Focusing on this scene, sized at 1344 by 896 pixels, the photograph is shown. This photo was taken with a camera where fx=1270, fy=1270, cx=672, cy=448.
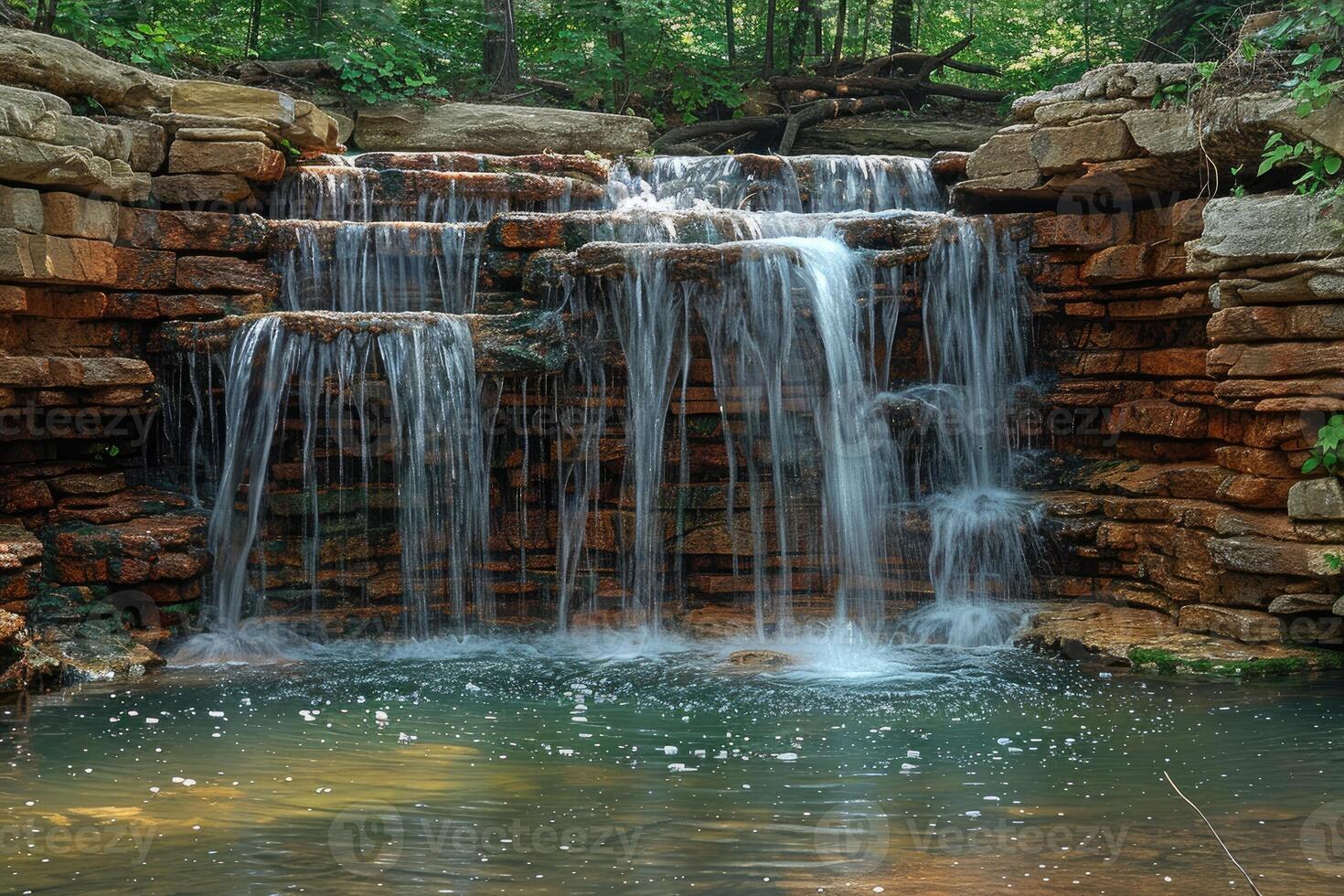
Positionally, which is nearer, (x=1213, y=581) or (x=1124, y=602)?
(x=1213, y=581)

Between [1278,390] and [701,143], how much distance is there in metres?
9.29

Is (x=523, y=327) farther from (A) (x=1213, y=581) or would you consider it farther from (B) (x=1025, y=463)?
(A) (x=1213, y=581)

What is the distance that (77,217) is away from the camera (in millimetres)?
8383

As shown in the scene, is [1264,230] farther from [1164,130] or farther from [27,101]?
[27,101]

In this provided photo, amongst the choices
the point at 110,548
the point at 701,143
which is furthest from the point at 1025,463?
the point at 701,143

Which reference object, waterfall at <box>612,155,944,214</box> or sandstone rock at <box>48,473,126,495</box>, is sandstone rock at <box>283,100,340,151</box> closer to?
waterfall at <box>612,155,944,214</box>

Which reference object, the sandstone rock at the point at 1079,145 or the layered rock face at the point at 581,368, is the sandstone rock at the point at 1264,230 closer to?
the layered rock face at the point at 581,368

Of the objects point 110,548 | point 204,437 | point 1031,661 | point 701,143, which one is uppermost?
point 701,143

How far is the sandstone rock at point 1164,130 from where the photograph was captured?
27.3 feet

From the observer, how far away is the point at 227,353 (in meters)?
8.69

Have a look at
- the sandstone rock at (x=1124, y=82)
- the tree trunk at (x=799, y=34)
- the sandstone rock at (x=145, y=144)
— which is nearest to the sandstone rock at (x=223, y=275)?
the sandstone rock at (x=145, y=144)

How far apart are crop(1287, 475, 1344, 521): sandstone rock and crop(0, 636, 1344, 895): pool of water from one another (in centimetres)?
104

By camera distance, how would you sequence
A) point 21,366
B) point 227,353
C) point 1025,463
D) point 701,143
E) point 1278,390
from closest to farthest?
1. point 1278,390
2. point 21,366
3. point 227,353
4. point 1025,463
5. point 701,143

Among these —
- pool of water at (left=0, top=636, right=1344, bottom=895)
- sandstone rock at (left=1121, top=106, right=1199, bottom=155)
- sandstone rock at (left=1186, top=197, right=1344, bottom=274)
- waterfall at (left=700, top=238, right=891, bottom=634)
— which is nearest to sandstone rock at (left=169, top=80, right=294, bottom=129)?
waterfall at (left=700, top=238, right=891, bottom=634)
